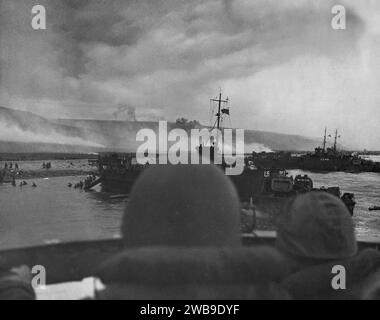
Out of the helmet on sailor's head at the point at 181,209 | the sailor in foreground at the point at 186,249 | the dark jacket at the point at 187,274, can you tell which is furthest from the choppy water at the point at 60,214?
the dark jacket at the point at 187,274

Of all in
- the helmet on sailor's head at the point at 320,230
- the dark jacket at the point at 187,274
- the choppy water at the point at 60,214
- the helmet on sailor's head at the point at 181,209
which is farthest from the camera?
the choppy water at the point at 60,214

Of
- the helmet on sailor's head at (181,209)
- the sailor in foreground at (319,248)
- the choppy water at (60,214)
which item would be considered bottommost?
the choppy water at (60,214)

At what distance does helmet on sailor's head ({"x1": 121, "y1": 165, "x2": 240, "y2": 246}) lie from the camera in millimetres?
3471

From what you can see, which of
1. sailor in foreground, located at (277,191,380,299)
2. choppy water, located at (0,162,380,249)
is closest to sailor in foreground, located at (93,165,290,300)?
sailor in foreground, located at (277,191,380,299)

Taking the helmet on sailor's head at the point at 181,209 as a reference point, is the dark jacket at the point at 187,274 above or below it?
below

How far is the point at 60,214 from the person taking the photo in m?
37.6

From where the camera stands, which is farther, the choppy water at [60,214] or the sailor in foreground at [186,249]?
the choppy water at [60,214]

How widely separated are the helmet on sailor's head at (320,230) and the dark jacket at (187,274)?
3.35ft

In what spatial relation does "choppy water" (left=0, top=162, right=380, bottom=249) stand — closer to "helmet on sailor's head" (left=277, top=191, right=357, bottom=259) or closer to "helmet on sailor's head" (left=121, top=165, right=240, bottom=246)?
"helmet on sailor's head" (left=121, top=165, right=240, bottom=246)

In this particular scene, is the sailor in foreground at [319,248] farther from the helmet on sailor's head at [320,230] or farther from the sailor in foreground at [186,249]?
the sailor in foreground at [186,249]

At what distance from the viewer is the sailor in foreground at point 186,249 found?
9.89 ft

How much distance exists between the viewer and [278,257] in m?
3.28

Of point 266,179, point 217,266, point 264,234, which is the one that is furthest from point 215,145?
point 217,266
